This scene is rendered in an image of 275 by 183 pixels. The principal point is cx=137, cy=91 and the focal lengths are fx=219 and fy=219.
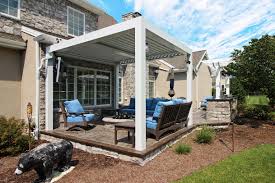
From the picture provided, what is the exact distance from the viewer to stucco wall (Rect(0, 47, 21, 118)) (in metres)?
7.80

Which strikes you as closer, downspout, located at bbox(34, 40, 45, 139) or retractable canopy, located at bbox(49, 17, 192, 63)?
retractable canopy, located at bbox(49, 17, 192, 63)

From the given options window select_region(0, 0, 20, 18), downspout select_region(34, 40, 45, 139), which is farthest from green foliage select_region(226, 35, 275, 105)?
window select_region(0, 0, 20, 18)

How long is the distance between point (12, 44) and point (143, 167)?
624 centimetres

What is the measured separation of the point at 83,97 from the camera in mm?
10359

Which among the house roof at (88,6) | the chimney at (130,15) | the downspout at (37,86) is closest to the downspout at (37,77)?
the downspout at (37,86)

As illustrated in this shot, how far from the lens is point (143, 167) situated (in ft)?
16.4

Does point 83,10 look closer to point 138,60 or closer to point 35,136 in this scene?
point 35,136

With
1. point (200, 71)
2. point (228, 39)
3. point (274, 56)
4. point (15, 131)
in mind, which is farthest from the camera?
point (200, 71)

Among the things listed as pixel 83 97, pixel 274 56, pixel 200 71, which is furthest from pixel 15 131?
pixel 200 71

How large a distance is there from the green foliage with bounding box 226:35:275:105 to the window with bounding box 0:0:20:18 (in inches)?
389

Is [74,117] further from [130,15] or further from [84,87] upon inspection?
[130,15]

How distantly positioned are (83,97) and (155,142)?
543 cm

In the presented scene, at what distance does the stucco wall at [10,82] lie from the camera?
307 inches

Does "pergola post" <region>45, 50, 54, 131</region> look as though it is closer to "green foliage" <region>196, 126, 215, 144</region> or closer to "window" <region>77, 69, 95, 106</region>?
"window" <region>77, 69, 95, 106</region>
